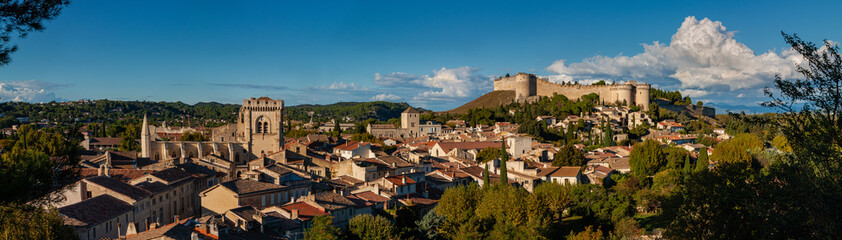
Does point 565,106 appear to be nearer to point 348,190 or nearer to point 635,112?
point 635,112

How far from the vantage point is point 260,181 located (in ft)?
95.1

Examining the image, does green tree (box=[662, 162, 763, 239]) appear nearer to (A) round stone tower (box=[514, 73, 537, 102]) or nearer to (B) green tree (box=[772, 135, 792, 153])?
(B) green tree (box=[772, 135, 792, 153])

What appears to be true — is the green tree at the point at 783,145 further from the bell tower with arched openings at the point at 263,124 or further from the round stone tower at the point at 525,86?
the round stone tower at the point at 525,86

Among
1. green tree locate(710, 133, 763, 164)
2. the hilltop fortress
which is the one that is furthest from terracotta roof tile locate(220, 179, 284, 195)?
the hilltop fortress

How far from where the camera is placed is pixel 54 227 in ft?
46.8

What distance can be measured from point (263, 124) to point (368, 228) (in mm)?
29031

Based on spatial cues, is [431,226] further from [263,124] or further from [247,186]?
[263,124]

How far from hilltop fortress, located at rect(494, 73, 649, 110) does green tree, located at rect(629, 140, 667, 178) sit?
191ft

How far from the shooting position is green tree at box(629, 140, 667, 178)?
48.8 meters

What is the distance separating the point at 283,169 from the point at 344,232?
804cm

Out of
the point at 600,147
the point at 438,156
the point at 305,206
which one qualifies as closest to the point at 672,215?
the point at 305,206

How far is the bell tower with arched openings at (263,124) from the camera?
4884 cm

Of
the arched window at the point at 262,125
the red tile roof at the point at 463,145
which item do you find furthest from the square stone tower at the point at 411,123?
the arched window at the point at 262,125

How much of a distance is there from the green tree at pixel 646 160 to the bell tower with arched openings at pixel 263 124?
29.4 metres
